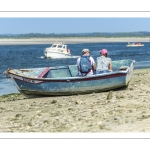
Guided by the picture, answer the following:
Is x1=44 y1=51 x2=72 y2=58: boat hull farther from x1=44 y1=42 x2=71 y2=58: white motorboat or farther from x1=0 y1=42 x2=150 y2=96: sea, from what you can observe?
x1=0 y1=42 x2=150 y2=96: sea

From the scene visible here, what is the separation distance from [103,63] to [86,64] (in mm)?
562

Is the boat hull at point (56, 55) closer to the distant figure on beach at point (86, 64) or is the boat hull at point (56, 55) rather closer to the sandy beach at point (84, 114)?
the sandy beach at point (84, 114)

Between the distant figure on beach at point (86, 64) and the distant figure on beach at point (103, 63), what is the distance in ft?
0.57

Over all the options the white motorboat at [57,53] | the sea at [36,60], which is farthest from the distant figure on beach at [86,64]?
the white motorboat at [57,53]

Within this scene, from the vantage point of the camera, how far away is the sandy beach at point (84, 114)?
27.0ft

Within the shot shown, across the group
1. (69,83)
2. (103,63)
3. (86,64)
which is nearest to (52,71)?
(69,83)

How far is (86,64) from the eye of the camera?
1277 cm

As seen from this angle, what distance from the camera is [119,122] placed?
842 cm
